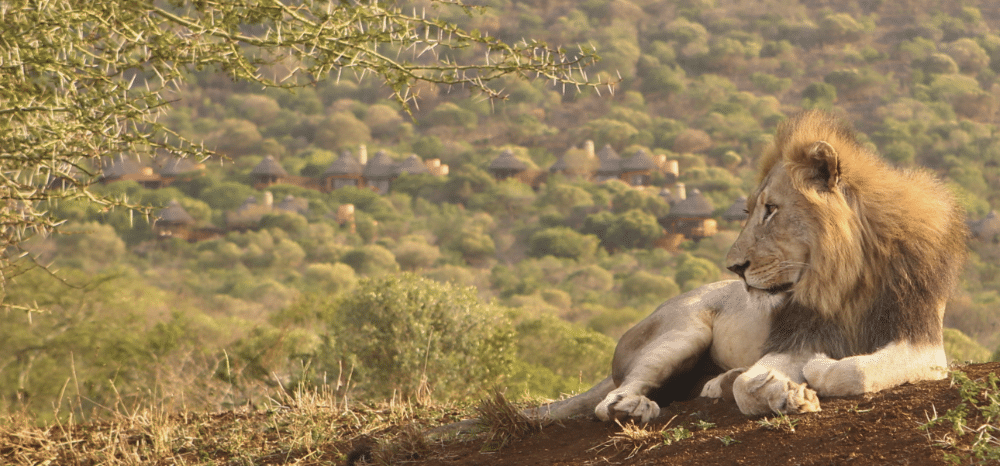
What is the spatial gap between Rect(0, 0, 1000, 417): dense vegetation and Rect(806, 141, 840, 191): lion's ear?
23.5m

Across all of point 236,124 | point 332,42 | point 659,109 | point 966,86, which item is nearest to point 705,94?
point 659,109

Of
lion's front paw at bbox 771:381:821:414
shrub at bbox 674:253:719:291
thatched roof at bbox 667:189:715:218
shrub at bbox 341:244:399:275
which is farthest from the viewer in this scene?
thatched roof at bbox 667:189:715:218

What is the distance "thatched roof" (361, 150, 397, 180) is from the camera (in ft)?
303

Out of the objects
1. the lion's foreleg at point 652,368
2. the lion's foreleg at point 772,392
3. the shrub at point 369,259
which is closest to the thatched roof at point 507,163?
the shrub at point 369,259

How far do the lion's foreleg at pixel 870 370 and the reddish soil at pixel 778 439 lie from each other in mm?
49

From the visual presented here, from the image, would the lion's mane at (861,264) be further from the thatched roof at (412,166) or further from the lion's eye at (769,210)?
the thatched roof at (412,166)

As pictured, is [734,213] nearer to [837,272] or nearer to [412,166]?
[412,166]

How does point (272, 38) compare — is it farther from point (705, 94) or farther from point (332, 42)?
point (705, 94)

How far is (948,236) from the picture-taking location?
4.24 meters

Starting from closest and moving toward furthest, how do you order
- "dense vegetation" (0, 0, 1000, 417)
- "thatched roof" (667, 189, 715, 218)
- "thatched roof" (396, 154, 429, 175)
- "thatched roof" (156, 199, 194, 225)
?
"dense vegetation" (0, 0, 1000, 417) < "thatched roof" (667, 189, 715, 218) < "thatched roof" (156, 199, 194, 225) < "thatched roof" (396, 154, 429, 175)

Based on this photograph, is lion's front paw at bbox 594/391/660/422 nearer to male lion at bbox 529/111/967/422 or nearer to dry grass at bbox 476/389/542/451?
male lion at bbox 529/111/967/422

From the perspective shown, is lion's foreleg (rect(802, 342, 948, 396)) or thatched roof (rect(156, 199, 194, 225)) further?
thatched roof (rect(156, 199, 194, 225))

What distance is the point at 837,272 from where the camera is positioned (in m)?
3.99

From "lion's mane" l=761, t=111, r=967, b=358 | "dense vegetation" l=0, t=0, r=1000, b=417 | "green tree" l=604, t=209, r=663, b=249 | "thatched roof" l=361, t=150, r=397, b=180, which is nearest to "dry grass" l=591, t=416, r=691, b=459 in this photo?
"lion's mane" l=761, t=111, r=967, b=358
